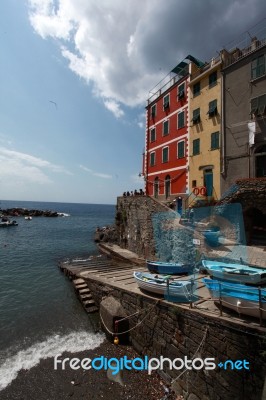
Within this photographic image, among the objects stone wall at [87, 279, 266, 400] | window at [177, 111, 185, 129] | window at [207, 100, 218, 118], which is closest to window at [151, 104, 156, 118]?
window at [177, 111, 185, 129]

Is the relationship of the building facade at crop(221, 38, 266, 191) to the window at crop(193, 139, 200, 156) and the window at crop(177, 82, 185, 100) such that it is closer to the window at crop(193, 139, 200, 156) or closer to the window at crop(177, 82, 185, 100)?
the window at crop(193, 139, 200, 156)

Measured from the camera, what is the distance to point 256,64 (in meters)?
17.0

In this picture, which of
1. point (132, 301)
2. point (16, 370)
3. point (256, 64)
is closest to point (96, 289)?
point (132, 301)

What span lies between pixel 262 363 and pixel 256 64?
784 inches

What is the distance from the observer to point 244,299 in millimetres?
7371

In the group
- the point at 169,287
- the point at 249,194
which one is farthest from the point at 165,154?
the point at 169,287

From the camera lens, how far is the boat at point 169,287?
9.35 meters

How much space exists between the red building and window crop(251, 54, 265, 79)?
270 inches

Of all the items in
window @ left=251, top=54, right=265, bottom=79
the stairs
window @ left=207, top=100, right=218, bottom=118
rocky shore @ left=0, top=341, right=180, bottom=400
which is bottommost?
rocky shore @ left=0, top=341, right=180, bottom=400

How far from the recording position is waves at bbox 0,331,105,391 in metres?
9.98

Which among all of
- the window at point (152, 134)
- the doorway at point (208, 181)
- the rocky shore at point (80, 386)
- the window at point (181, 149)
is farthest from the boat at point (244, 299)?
the window at point (152, 134)

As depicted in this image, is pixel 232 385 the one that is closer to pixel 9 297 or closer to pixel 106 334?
pixel 106 334

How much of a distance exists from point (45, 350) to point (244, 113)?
21.7m

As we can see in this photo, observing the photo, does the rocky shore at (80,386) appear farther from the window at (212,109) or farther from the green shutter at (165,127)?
the green shutter at (165,127)
